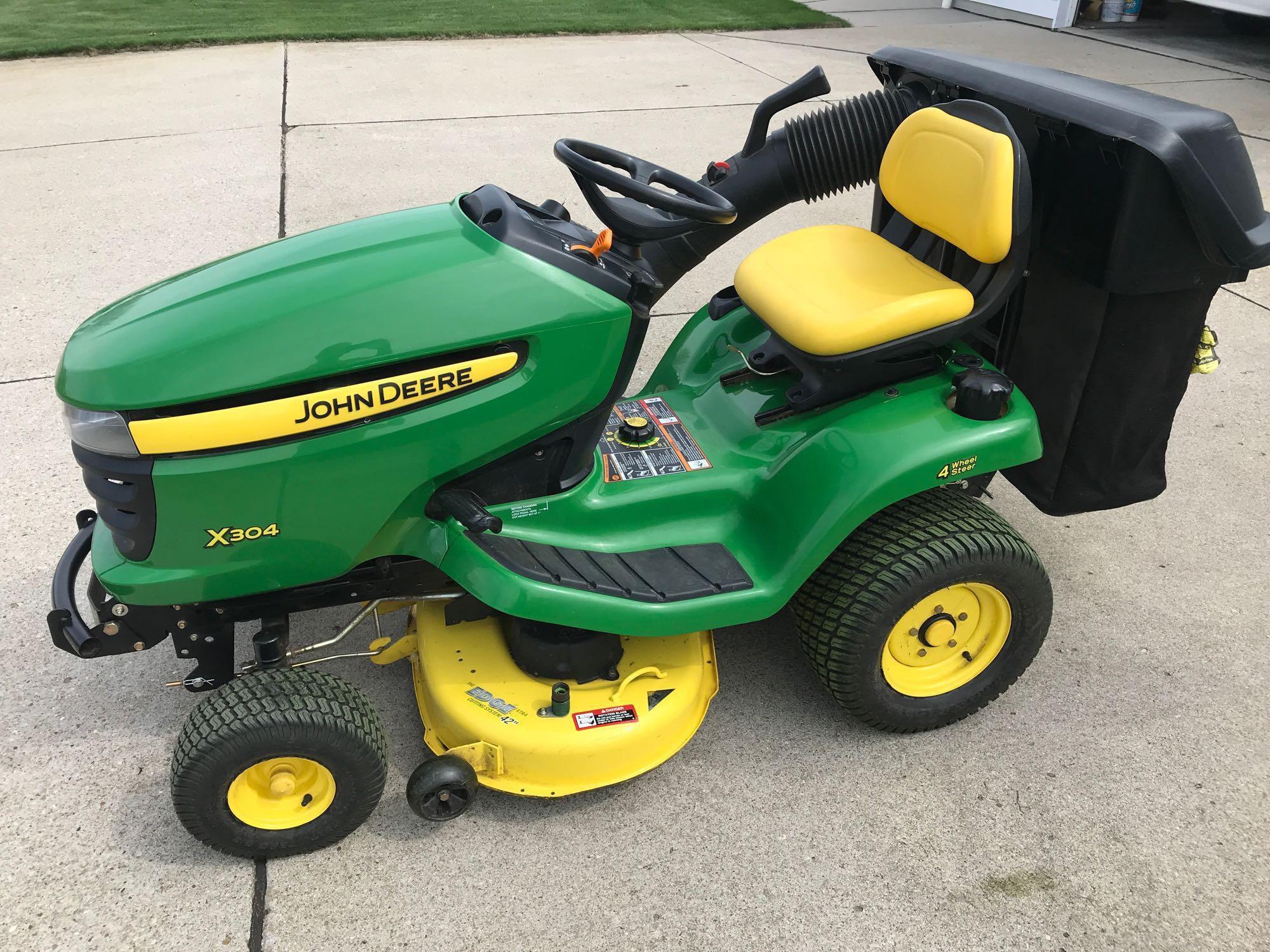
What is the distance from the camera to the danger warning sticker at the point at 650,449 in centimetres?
207

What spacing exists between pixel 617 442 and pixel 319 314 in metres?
0.73

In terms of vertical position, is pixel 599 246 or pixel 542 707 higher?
pixel 599 246

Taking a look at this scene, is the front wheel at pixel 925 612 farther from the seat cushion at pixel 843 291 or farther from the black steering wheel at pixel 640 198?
the black steering wheel at pixel 640 198

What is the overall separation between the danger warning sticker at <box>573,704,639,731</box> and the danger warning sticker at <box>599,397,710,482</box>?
1.44 ft

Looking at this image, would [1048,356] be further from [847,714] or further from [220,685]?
[220,685]

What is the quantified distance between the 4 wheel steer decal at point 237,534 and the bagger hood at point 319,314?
0.74ft

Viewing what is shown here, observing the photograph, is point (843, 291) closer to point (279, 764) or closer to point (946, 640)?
point (946, 640)

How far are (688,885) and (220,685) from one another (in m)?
0.94

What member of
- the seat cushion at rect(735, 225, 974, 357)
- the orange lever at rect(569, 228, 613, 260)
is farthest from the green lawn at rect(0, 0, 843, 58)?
the orange lever at rect(569, 228, 613, 260)

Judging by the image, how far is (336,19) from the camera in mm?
8508

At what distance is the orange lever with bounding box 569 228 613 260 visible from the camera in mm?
1795

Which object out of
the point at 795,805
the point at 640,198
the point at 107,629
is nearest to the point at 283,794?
the point at 107,629

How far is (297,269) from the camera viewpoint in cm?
170

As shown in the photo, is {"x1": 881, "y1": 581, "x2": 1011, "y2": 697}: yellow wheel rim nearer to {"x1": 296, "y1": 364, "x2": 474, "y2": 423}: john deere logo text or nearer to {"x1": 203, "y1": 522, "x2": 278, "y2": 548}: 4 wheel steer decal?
{"x1": 296, "y1": 364, "x2": 474, "y2": 423}: john deere logo text
